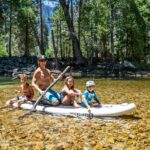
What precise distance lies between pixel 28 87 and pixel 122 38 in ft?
152

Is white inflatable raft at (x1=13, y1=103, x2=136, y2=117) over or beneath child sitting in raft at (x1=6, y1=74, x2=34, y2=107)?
beneath

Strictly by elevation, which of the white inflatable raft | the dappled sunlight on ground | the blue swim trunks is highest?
the blue swim trunks

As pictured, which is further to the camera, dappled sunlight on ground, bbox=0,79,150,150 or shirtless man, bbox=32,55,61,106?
shirtless man, bbox=32,55,61,106

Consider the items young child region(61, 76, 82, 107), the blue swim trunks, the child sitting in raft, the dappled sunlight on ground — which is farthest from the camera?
the child sitting in raft

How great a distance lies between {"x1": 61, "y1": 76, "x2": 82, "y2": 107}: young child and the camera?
15312 mm

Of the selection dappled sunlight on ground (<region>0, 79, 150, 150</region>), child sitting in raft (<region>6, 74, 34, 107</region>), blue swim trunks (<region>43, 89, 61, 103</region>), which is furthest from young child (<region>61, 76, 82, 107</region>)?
child sitting in raft (<region>6, 74, 34, 107</region>)

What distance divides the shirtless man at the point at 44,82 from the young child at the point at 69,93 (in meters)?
0.33

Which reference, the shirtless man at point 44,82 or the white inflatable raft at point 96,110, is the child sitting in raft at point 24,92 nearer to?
the shirtless man at point 44,82

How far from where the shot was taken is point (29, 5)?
58.3 m

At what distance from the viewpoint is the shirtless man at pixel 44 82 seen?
1588 cm

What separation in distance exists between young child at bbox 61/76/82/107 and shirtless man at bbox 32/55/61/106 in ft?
1.08

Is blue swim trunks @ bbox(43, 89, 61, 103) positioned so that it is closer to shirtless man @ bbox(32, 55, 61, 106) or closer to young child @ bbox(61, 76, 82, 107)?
shirtless man @ bbox(32, 55, 61, 106)

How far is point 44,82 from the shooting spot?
650 inches

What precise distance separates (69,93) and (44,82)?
1.59 m
